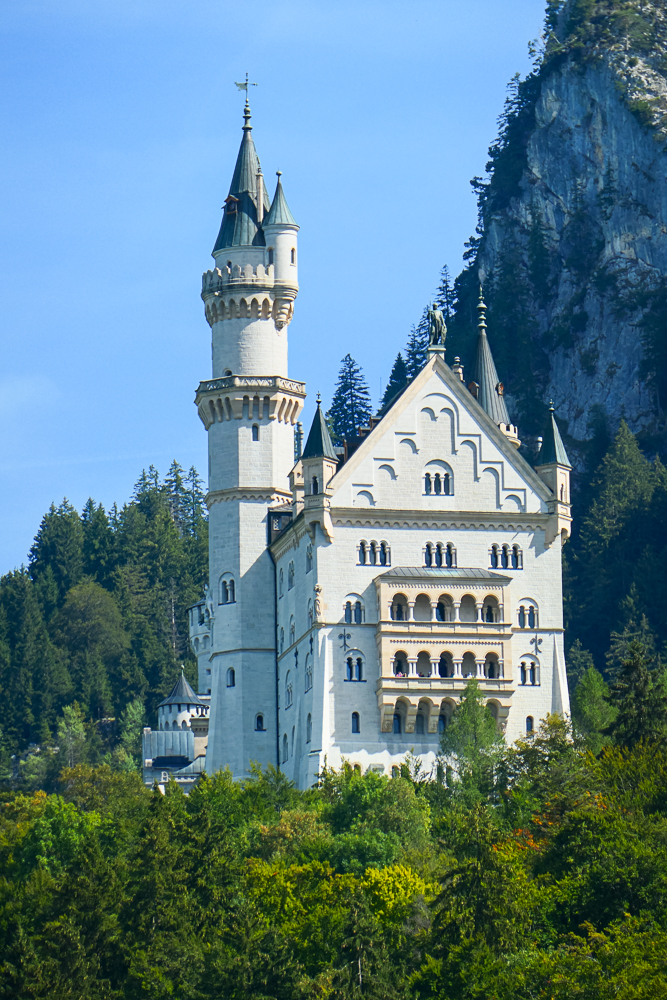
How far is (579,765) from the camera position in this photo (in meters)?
85.4

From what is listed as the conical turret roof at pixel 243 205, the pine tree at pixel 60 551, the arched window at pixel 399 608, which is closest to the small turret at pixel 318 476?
the arched window at pixel 399 608

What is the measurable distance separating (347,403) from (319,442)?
251 feet

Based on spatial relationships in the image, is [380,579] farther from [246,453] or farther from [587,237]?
[587,237]

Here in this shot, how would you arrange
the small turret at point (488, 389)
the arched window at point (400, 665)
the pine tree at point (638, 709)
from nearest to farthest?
the pine tree at point (638, 709), the arched window at point (400, 665), the small turret at point (488, 389)

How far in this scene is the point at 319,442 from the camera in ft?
335

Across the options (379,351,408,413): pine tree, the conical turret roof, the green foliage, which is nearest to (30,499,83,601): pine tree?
the green foliage

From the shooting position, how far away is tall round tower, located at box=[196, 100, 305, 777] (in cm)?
A: 10875

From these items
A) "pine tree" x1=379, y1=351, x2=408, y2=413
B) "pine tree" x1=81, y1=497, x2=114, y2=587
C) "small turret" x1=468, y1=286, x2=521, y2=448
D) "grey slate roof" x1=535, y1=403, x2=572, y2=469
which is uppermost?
"pine tree" x1=379, y1=351, x2=408, y2=413

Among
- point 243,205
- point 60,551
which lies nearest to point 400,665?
point 243,205

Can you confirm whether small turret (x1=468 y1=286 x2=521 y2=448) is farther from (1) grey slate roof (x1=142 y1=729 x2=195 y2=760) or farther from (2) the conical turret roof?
(1) grey slate roof (x1=142 y1=729 x2=195 y2=760)

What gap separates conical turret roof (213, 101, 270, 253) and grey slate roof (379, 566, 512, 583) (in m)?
20.1

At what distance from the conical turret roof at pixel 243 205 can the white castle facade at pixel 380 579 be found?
7055 millimetres

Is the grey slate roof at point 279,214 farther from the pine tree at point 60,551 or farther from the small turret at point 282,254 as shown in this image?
the pine tree at point 60,551

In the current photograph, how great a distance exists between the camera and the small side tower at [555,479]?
103125 millimetres
